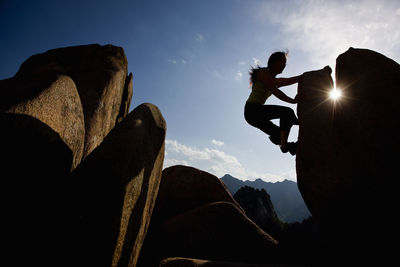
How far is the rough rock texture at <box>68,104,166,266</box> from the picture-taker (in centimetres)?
251

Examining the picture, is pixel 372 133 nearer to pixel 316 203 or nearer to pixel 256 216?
pixel 316 203

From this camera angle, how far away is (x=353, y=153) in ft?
13.5

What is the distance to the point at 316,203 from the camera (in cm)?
443

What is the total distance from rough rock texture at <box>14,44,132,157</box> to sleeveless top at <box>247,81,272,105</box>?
463cm

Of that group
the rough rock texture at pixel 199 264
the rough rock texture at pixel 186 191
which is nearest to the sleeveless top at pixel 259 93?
the rough rock texture at pixel 199 264

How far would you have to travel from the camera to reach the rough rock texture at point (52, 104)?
3342 millimetres

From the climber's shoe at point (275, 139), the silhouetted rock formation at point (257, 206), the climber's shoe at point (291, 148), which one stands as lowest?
the silhouetted rock formation at point (257, 206)

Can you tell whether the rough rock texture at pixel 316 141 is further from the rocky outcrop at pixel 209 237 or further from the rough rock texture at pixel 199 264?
the rocky outcrop at pixel 209 237

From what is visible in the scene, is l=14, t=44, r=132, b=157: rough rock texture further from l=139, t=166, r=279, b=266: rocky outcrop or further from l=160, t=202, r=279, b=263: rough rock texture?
l=160, t=202, r=279, b=263: rough rock texture

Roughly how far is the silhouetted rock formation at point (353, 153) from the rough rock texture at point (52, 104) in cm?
482

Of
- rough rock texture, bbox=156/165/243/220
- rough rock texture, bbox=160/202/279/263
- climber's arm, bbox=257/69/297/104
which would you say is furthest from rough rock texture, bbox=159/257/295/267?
rough rock texture, bbox=156/165/243/220

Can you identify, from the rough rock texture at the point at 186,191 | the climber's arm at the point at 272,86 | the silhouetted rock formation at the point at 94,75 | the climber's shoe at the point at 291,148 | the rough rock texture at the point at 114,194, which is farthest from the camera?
the rough rock texture at the point at 186,191

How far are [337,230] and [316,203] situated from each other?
582mm

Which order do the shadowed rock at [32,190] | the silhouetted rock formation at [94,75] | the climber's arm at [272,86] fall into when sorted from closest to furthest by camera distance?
the shadowed rock at [32,190]
the climber's arm at [272,86]
the silhouetted rock formation at [94,75]
